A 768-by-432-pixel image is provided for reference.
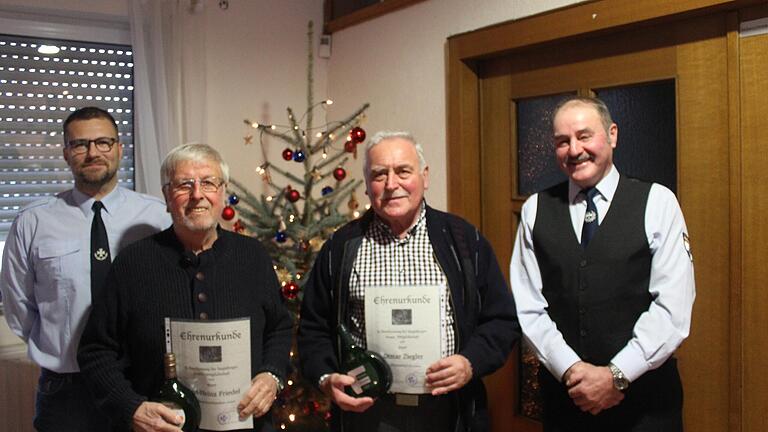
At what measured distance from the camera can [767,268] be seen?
2.34m

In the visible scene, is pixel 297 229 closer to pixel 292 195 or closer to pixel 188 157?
pixel 292 195

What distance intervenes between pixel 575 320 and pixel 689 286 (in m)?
0.30

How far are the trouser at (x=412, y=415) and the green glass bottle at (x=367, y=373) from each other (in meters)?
0.09

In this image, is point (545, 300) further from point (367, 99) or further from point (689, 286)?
point (367, 99)

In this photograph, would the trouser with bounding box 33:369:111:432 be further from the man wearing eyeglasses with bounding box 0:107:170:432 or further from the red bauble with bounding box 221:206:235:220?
the red bauble with bounding box 221:206:235:220

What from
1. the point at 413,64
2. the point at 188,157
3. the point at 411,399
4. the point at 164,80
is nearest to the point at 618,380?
the point at 411,399

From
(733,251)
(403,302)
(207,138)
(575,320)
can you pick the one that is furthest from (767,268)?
(207,138)

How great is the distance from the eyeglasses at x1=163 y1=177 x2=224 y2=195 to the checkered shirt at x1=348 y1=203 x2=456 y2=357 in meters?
0.42

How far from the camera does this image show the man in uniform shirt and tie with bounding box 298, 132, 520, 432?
1.99 metres

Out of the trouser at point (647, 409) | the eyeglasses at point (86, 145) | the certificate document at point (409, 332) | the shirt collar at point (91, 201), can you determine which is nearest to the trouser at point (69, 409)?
the shirt collar at point (91, 201)

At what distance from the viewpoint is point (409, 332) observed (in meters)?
1.94

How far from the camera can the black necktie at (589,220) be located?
80.9 inches

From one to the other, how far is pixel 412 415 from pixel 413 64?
2083mm

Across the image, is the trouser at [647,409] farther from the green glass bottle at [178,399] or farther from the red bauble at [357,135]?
the red bauble at [357,135]
